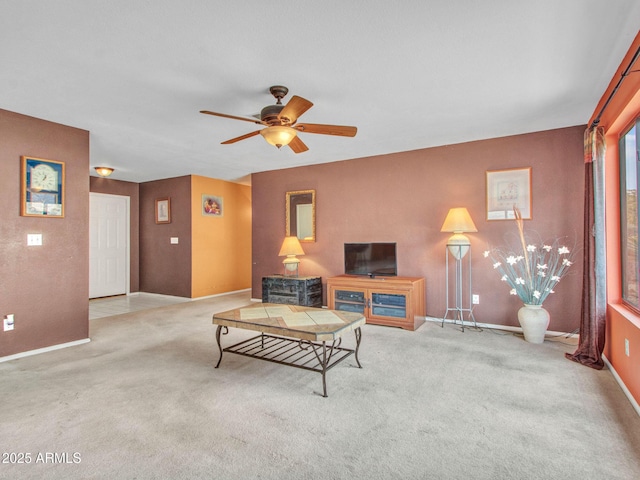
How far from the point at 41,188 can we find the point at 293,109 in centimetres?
276

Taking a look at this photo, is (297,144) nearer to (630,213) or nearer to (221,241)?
(630,213)

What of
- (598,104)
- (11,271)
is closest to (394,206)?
(598,104)

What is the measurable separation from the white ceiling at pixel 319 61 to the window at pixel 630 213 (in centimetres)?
54

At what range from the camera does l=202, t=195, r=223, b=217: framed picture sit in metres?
6.76

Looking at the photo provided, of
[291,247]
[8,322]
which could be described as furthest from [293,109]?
[8,322]

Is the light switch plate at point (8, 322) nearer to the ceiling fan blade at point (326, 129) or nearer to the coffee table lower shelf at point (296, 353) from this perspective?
the coffee table lower shelf at point (296, 353)

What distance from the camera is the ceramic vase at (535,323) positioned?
11.8ft

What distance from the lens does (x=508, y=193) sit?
4.23 meters

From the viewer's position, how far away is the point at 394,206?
16.5ft

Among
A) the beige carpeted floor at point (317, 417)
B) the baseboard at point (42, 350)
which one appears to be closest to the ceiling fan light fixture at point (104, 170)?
the baseboard at point (42, 350)

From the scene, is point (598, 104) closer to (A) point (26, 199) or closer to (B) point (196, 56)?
(B) point (196, 56)

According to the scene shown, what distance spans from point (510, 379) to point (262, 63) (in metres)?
2.98

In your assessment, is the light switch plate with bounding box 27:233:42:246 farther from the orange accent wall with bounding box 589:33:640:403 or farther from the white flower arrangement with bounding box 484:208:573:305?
the orange accent wall with bounding box 589:33:640:403

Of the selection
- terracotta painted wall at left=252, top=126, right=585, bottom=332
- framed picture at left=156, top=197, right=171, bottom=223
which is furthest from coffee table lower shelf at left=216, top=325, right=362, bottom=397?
framed picture at left=156, top=197, right=171, bottom=223
